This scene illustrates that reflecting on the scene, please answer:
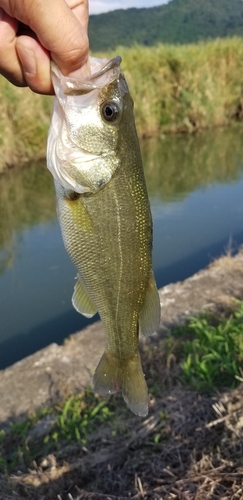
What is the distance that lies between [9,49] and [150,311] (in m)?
1.12

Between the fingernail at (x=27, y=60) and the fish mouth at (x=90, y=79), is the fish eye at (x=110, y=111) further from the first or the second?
the fingernail at (x=27, y=60)

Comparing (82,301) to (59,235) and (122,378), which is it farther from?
(59,235)

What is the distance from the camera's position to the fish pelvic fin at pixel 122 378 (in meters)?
2.12

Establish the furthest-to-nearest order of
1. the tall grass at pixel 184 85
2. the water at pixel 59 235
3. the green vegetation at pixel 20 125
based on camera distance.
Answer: the tall grass at pixel 184 85 < the green vegetation at pixel 20 125 < the water at pixel 59 235

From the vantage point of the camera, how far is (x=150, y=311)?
6.82 feet

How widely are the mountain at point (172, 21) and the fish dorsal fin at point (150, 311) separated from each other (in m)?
68.6

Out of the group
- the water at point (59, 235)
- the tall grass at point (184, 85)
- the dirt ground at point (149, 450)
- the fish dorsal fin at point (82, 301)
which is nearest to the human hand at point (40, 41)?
the fish dorsal fin at point (82, 301)

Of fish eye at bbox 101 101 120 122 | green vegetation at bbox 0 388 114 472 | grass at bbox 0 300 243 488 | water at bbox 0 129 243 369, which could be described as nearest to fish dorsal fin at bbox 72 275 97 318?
fish eye at bbox 101 101 120 122

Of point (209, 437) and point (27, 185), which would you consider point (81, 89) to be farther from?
point (27, 185)

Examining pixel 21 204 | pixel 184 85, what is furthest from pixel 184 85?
pixel 21 204

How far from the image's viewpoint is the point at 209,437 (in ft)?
9.66

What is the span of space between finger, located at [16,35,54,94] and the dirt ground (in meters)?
1.85

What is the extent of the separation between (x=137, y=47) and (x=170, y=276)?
1247 centimetres

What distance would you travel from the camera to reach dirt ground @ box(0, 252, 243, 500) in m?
2.58
